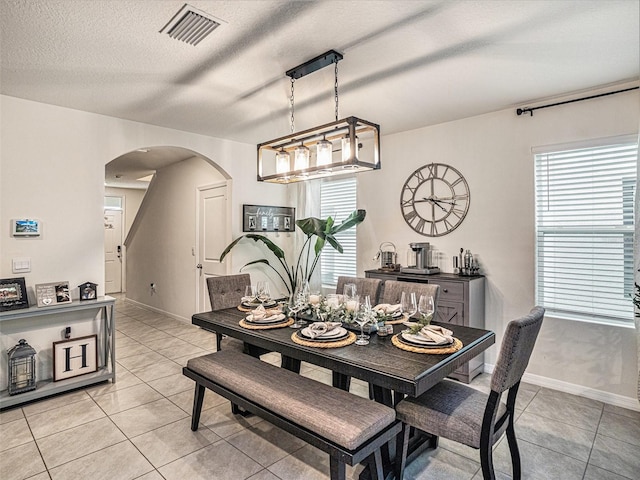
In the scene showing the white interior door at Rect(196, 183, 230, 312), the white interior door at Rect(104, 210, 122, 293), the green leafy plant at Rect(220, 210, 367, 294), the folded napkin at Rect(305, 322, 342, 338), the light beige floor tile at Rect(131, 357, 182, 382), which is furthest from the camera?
the white interior door at Rect(104, 210, 122, 293)

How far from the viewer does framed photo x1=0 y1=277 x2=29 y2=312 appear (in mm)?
3071

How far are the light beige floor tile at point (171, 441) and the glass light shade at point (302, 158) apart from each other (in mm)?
2039

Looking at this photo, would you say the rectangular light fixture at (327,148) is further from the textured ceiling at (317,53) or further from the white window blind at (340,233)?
the white window blind at (340,233)

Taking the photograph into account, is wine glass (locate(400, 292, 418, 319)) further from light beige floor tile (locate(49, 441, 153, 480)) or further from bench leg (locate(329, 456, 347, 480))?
light beige floor tile (locate(49, 441, 153, 480))

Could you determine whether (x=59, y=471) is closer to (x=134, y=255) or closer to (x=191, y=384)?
(x=191, y=384)

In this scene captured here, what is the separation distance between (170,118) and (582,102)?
4003 millimetres

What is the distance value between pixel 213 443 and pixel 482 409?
1.76 m

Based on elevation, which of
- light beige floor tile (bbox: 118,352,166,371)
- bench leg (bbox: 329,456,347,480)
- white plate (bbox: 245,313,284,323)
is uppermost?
white plate (bbox: 245,313,284,323)

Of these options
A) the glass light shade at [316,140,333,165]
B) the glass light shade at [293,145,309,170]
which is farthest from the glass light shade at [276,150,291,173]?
the glass light shade at [316,140,333,165]

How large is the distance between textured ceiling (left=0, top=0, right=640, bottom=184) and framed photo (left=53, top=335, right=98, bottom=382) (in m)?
2.25

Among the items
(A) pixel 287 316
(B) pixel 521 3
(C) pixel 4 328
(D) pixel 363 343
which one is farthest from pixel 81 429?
(B) pixel 521 3

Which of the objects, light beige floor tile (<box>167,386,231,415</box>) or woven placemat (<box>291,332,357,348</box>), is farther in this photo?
light beige floor tile (<box>167,386,231,415</box>)

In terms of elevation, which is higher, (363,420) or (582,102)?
(582,102)

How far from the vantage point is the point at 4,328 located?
3.18 metres
